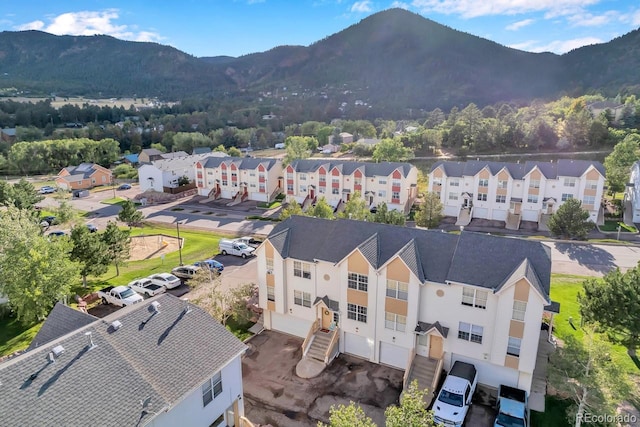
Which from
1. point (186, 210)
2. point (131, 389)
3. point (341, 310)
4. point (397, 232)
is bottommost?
point (186, 210)

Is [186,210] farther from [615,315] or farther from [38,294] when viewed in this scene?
[615,315]

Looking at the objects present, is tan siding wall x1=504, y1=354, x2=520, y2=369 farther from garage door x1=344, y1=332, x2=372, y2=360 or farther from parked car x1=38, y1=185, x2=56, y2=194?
parked car x1=38, y1=185, x2=56, y2=194

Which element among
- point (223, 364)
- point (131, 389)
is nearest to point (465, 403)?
point (223, 364)

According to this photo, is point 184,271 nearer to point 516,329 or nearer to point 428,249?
point 428,249

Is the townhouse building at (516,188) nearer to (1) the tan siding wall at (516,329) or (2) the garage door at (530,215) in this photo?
(2) the garage door at (530,215)

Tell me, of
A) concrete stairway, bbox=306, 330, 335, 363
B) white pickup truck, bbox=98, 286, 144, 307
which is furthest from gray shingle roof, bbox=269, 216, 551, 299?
white pickup truck, bbox=98, 286, 144, 307

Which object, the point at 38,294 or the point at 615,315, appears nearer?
the point at 615,315
